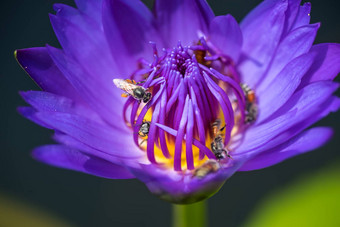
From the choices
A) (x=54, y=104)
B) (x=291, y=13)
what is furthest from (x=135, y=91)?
(x=291, y=13)

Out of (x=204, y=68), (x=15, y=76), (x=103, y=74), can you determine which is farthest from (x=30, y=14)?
(x=204, y=68)

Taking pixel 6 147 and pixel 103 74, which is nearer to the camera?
Result: pixel 103 74

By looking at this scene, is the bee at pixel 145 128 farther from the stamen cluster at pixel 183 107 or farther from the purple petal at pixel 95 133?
the purple petal at pixel 95 133

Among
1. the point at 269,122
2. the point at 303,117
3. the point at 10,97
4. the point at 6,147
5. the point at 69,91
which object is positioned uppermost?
the point at 69,91

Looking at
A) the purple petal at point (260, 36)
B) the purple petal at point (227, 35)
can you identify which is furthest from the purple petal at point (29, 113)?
the purple petal at point (260, 36)

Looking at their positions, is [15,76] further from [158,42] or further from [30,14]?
[158,42]

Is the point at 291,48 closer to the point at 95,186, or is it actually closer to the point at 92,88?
the point at 92,88
